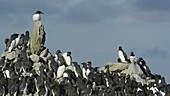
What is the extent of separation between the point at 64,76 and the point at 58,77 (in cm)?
185

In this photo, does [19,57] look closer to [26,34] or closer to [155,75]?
[26,34]

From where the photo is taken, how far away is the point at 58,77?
162ft

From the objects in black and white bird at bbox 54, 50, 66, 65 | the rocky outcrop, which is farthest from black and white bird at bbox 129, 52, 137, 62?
the rocky outcrop

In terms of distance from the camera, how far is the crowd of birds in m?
45.5

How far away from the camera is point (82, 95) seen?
149 ft

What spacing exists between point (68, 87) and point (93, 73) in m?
3.60

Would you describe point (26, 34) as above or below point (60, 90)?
above

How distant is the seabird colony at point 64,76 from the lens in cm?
4553

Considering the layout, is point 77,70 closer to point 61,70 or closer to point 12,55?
point 61,70

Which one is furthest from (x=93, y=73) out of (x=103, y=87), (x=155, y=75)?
(x=155, y=75)

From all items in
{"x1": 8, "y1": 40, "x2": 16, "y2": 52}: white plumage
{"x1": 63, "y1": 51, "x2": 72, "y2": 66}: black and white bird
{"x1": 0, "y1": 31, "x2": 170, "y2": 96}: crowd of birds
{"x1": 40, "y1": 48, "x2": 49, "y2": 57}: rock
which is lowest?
{"x1": 0, "y1": 31, "x2": 170, "y2": 96}: crowd of birds

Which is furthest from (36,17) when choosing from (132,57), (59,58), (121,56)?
(132,57)

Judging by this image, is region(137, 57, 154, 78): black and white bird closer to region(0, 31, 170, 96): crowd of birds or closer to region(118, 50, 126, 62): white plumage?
region(0, 31, 170, 96): crowd of birds

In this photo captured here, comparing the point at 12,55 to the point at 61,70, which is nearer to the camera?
the point at 61,70
